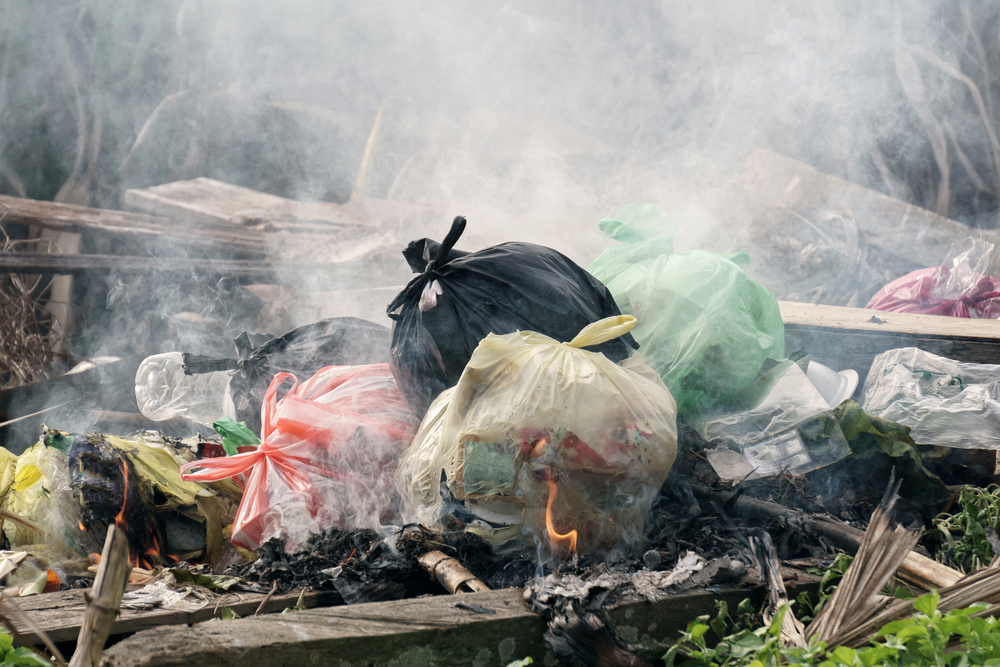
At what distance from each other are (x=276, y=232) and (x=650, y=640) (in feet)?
16.2

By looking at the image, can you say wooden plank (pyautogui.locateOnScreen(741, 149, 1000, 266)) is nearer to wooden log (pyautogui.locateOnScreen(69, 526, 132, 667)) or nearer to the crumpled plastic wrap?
the crumpled plastic wrap

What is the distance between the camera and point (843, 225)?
5.34 meters

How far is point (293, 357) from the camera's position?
2869mm

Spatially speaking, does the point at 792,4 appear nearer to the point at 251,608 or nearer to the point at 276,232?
the point at 276,232

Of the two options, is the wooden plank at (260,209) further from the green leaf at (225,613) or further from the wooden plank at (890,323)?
the green leaf at (225,613)

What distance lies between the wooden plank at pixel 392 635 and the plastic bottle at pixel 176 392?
223 cm

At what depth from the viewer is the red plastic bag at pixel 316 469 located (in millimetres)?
2018

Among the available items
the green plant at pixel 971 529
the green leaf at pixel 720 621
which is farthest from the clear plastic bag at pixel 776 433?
the green leaf at pixel 720 621

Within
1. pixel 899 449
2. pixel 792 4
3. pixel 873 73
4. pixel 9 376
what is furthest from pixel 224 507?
pixel 873 73

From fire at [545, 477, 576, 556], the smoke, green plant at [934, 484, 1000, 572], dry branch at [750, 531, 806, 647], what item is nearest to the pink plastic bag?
the smoke

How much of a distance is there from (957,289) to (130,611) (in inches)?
164

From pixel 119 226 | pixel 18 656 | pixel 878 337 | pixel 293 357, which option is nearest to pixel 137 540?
pixel 293 357

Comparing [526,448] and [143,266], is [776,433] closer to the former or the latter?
[526,448]

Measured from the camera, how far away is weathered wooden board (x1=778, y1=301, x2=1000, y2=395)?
2670 mm
